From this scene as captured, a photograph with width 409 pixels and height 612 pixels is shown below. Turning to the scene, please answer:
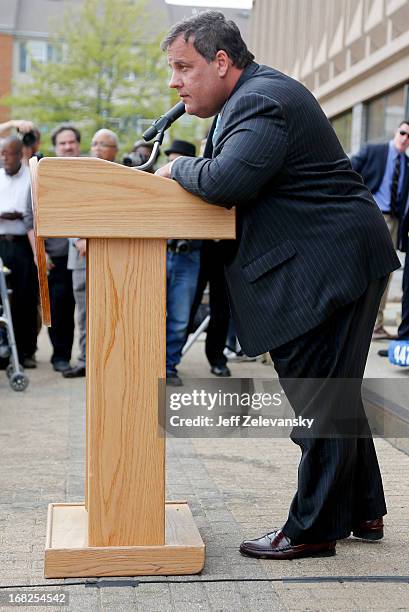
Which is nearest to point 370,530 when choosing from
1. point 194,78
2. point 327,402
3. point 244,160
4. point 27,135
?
point 327,402

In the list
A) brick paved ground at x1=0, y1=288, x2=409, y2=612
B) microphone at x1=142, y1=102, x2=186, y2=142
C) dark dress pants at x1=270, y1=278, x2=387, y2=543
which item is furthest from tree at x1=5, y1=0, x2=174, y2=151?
dark dress pants at x1=270, y1=278, x2=387, y2=543

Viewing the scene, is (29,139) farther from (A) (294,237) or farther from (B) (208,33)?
(A) (294,237)

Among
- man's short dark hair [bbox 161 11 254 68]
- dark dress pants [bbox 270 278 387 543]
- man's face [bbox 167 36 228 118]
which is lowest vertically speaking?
dark dress pants [bbox 270 278 387 543]

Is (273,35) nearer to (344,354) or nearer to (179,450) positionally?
(179,450)

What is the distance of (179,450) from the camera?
5.86 metres

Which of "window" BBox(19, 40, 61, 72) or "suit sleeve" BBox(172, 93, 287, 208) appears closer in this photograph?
"suit sleeve" BBox(172, 93, 287, 208)

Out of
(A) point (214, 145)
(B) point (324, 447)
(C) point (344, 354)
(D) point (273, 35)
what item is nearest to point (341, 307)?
(C) point (344, 354)

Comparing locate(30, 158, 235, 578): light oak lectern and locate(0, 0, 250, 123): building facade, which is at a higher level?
locate(30, 158, 235, 578): light oak lectern

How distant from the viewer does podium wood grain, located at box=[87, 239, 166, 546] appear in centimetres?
341

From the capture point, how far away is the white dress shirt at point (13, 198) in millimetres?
8688

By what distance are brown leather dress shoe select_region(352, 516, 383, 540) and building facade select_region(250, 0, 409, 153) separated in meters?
11.6

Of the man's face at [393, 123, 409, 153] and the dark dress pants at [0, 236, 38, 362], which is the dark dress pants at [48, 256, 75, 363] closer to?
the dark dress pants at [0, 236, 38, 362]

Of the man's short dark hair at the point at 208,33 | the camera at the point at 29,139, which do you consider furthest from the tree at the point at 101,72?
the man's short dark hair at the point at 208,33

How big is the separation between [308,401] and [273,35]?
868 inches
